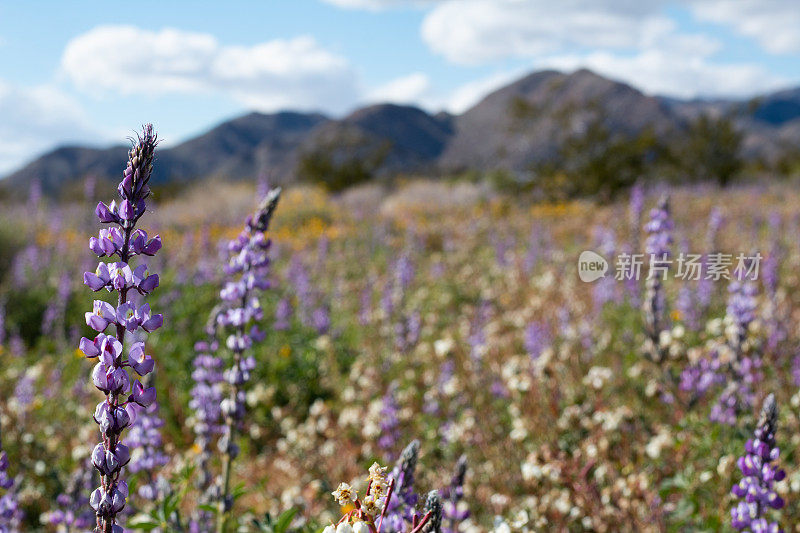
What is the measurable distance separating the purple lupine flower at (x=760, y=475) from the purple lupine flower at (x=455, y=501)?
0.90 m

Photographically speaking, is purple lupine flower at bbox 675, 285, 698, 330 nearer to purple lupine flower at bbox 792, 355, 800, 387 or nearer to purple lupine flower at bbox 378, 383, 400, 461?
purple lupine flower at bbox 792, 355, 800, 387

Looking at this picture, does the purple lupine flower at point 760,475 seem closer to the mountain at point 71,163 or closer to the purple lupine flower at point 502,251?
the purple lupine flower at point 502,251

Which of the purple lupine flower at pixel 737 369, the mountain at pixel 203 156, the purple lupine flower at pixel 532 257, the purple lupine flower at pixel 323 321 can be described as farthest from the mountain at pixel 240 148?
the purple lupine flower at pixel 737 369

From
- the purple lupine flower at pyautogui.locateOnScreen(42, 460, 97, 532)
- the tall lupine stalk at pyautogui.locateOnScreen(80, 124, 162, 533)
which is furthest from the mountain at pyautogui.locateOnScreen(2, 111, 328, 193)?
the tall lupine stalk at pyautogui.locateOnScreen(80, 124, 162, 533)

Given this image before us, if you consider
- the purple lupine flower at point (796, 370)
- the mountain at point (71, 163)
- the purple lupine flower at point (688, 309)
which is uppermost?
the mountain at point (71, 163)

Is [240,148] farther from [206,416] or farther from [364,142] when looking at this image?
[206,416]

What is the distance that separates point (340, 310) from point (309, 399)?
2.06 m

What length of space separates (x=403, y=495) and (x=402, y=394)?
→ 10.5ft

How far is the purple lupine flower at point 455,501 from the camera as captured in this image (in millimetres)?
2203

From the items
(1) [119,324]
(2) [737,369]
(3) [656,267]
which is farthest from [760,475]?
(1) [119,324]

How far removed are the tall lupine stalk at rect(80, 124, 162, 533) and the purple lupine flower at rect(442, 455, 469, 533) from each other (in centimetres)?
100

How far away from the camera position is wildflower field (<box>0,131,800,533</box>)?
80.6 inches

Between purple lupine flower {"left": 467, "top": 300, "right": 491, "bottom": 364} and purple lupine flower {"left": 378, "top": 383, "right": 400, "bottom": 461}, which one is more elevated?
purple lupine flower {"left": 467, "top": 300, "right": 491, "bottom": 364}

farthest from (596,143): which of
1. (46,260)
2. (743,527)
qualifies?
(743,527)
